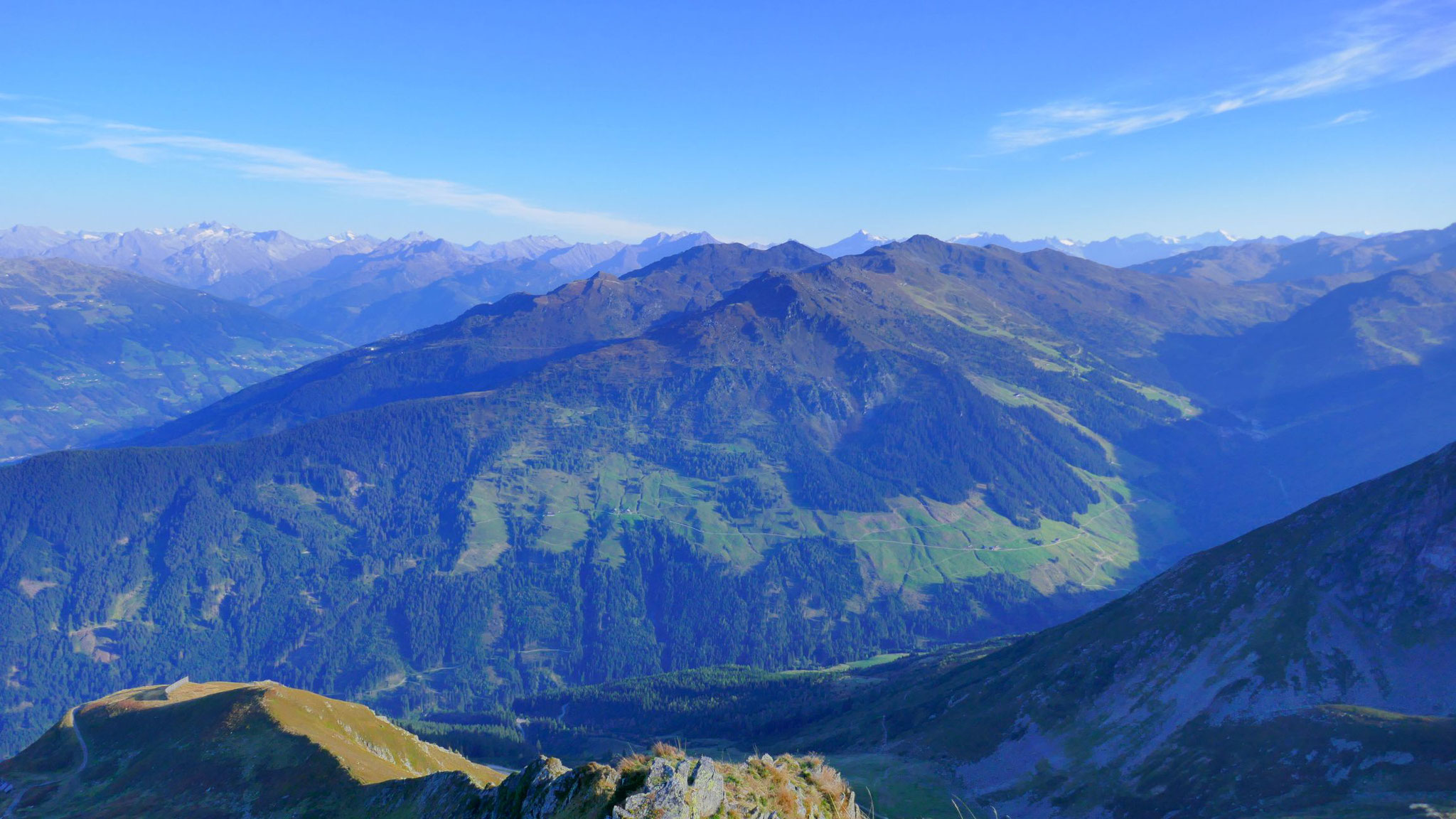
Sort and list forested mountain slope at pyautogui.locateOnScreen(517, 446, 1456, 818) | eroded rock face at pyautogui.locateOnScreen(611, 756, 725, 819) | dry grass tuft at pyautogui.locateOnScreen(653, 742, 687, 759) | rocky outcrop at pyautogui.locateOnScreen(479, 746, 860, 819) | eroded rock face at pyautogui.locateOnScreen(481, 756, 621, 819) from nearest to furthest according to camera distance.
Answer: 1. eroded rock face at pyautogui.locateOnScreen(611, 756, 725, 819)
2. rocky outcrop at pyautogui.locateOnScreen(479, 746, 860, 819)
3. eroded rock face at pyautogui.locateOnScreen(481, 756, 621, 819)
4. dry grass tuft at pyautogui.locateOnScreen(653, 742, 687, 759)
5. forested mountain slope at pyautogui.locateOnScreen(517, 446, 1456, 818)

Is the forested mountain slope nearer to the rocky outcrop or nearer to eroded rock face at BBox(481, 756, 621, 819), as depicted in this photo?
the rocky outcrop

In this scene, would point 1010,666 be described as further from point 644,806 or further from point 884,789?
point 644,806

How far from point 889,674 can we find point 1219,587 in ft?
315

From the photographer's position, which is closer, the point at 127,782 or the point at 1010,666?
the point at 127,782

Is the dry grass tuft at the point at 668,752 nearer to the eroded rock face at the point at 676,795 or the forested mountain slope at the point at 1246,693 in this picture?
the eroded rock face at the point at 676,795

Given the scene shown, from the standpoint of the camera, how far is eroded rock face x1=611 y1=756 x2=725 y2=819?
2848 cm

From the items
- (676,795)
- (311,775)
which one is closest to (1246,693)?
(676,795)

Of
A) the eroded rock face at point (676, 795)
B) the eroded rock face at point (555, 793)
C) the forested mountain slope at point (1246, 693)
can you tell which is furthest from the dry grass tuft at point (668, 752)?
the forested mountain slope at point (1246, 693)

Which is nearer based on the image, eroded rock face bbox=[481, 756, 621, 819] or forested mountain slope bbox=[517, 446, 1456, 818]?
eroded rock face bbox=[481, 756, 621, 819]

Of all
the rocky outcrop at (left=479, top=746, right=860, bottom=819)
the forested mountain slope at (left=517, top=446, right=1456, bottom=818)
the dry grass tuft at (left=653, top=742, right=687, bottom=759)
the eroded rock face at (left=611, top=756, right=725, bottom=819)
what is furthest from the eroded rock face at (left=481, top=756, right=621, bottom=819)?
the forested mountain slope at (left=517, top=446, right=1456, bottom=818)

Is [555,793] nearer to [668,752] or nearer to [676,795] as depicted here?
[668,752]

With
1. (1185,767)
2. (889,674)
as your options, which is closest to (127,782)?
(1185,767)

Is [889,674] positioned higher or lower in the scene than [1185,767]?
lower

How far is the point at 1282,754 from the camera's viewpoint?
78.9 m
